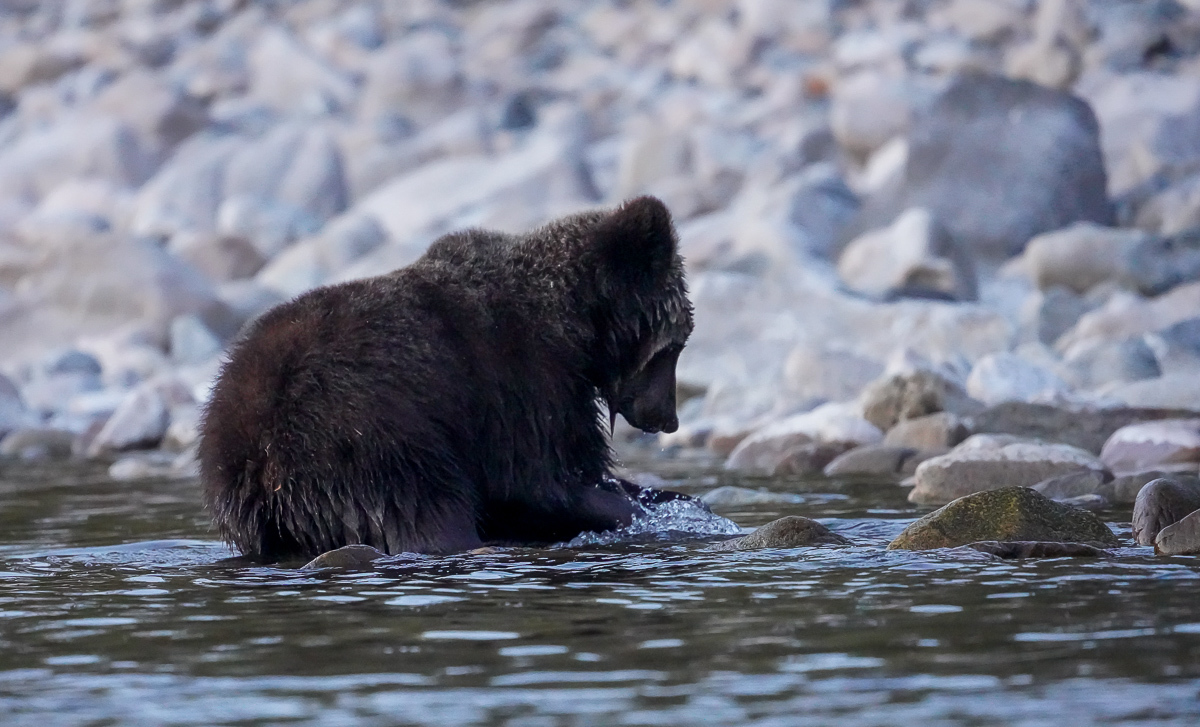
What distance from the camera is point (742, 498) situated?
8852 millimetres

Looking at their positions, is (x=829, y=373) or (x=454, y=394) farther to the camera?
(x=829, y=373)

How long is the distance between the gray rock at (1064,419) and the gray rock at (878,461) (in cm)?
44

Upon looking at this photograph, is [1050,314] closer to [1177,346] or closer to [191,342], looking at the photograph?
[1177,346]

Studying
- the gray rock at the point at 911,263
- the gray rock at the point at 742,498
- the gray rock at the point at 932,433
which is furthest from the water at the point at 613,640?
the gray rock at the point at 911,263

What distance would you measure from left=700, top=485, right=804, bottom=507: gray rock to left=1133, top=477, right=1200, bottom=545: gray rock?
2.46 metres

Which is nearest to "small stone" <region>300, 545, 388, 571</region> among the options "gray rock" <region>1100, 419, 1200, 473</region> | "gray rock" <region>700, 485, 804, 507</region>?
"gray rock" <region>700, 485, 804, 507</region>

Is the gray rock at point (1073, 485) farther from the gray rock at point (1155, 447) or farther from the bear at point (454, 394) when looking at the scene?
the bear at point (454, 394)

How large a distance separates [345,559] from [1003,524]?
2.30 meters

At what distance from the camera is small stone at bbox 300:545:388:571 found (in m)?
6.34

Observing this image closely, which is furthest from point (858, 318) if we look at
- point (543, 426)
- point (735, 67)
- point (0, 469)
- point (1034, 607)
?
point (735, 67)

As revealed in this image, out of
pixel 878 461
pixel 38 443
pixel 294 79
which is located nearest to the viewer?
pixel 878 461

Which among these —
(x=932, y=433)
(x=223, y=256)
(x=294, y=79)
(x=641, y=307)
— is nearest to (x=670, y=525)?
(x=641, y=307)

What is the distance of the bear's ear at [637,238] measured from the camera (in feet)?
23.8

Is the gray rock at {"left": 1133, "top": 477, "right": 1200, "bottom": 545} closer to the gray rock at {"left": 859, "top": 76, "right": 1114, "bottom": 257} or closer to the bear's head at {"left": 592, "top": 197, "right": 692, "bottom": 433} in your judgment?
the bear's head at {"left": 592, "top": 197, "right": 692, "bottom": 433}
